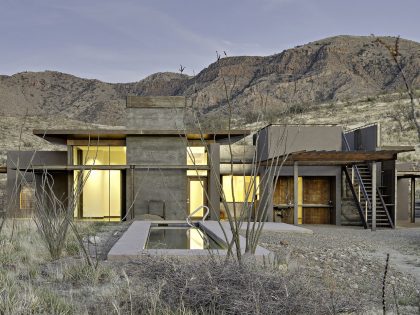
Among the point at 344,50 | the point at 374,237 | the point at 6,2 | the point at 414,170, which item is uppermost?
the point at 344,50

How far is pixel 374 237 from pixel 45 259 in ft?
→ 30.4

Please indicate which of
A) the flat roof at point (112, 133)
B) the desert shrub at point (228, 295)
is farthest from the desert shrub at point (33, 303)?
the flat roof at point (112, 133)

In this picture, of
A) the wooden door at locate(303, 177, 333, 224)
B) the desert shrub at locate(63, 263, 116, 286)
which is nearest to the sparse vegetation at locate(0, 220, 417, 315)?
the desert shrub at locate(63, 263, 116, 286)

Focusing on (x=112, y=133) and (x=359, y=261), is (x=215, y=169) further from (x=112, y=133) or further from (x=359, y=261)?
(x=359, y=261)

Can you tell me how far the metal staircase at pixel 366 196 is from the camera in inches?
704

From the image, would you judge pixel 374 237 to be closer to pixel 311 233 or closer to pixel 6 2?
pixel 311 233

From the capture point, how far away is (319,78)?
85.4 m

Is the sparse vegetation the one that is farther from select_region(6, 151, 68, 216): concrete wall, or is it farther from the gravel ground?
select_region(6, 151, 68, 216): concrete wall

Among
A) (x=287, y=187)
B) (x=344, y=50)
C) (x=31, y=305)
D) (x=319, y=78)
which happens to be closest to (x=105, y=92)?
(x=319, y=78)

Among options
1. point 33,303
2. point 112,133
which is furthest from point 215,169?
point 33,303

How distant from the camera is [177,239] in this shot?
1284 cm

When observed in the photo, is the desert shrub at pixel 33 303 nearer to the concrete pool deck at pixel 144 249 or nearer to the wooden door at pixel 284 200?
the concrete pool deck at pixel 144 249

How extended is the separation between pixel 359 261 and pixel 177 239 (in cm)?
480

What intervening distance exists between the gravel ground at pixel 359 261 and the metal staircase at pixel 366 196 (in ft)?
8.72
